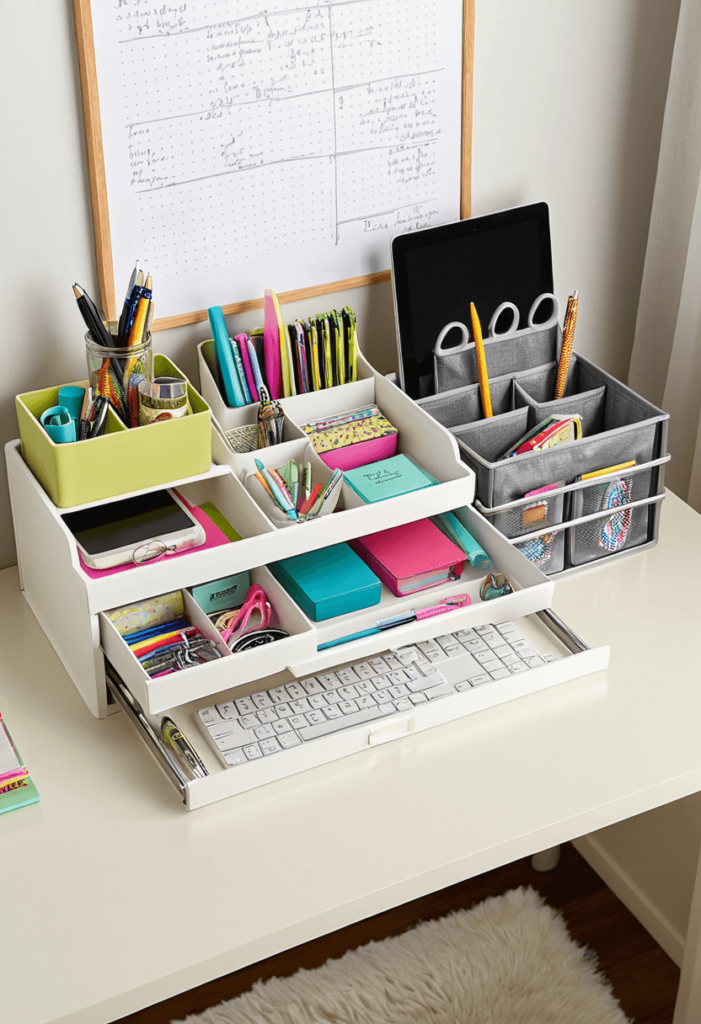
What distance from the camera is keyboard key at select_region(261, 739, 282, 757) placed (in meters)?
1.04

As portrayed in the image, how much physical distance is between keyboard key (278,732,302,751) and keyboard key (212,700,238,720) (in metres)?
0.06

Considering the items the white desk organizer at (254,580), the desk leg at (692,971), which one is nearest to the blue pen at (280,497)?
the white desk organizer at (254,580)

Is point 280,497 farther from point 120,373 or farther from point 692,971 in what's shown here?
point 692,971

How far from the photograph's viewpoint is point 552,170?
146 centimetres

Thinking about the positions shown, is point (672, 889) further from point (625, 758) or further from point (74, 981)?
point (74, 981)

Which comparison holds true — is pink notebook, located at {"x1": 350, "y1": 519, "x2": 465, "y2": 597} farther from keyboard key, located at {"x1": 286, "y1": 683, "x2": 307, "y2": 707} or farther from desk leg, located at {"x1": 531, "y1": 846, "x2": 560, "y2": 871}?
desk leg, located at {"x1": 531, "y1": 846, "x2": 560, "y2": 871}

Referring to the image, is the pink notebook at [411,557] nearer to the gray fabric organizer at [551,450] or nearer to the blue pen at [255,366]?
the gray fabric organizer at [551,450]

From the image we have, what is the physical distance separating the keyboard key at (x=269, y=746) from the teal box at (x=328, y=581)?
0.50ft

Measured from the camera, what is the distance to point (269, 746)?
1042 millimetres

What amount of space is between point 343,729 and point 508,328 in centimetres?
66

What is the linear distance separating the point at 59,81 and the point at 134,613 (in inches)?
22.1

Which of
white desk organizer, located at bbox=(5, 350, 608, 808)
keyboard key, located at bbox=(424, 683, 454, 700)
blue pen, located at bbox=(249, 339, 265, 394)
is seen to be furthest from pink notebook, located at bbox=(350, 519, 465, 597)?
blue pen, located at bbox=(249, 339, 265, 394)

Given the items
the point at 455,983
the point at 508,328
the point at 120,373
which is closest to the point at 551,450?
the point at 508,328

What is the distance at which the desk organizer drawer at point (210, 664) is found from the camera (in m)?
1.01
